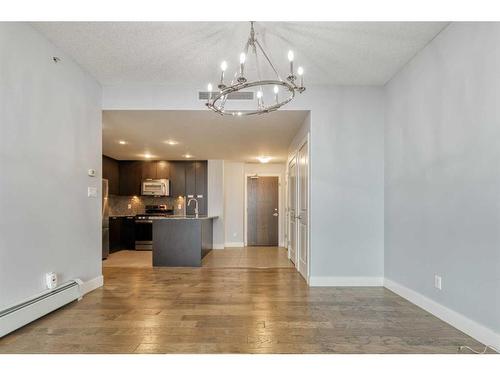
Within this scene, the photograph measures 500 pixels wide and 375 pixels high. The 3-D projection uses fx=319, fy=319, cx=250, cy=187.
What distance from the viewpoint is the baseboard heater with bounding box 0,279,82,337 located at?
A: 8.59 feet

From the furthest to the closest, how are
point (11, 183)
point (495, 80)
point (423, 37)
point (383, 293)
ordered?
1. point (383, 293)
2. point (423, 37)
3. point (11, 183)
4. point (495, 80)

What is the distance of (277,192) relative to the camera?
9.48m

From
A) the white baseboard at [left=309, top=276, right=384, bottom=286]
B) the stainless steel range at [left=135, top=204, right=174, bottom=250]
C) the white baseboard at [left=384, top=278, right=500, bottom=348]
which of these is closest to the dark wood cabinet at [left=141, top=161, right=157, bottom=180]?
the stainless steel range at [left=135, top=204, right=174, bottom=250]

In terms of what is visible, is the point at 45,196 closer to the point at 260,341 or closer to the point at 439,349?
the point at 260,341

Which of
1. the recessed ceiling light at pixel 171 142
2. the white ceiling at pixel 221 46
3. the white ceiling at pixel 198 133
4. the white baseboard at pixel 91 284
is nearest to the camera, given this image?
the white ceiling at pixel 221 46

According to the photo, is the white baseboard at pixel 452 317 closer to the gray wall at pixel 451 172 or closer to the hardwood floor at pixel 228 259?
the gray wall at pixel 451 172

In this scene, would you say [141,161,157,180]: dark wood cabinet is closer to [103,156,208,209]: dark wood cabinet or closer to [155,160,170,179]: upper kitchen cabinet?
[103,156,208,209]: dark wood cabinet

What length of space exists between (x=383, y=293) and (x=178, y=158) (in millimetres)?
6119

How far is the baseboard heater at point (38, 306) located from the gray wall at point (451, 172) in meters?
3.76

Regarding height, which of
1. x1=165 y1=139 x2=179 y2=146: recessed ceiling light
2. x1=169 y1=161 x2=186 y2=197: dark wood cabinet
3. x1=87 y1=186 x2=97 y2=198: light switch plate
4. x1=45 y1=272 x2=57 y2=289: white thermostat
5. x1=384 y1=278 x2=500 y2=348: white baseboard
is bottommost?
x1=384 y1=278 x2=500 y2=348: white baseboard

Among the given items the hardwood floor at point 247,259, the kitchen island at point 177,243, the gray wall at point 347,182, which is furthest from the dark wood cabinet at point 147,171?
the gray wall at point 347,182

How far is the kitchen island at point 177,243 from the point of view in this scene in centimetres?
590

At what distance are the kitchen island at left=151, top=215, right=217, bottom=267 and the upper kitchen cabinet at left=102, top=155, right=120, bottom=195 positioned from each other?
2.84 m
